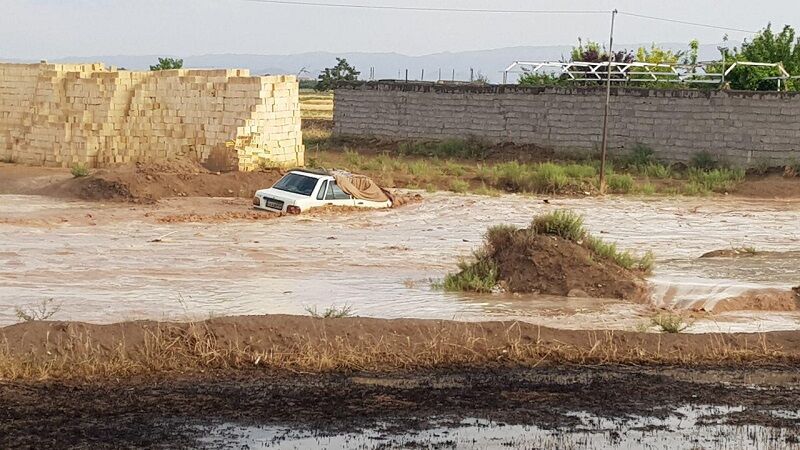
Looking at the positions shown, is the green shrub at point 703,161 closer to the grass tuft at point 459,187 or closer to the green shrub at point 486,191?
the green shrub at point 486,191

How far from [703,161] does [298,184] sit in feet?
41.6

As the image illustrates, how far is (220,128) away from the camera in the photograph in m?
32.6

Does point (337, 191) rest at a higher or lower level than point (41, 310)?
→ higher

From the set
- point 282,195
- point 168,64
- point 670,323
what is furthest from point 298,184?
point 168,64

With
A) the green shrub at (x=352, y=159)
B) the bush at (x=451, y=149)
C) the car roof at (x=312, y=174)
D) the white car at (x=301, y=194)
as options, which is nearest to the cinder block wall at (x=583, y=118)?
the bush at (x=451, y=149)

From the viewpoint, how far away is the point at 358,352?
13.8m

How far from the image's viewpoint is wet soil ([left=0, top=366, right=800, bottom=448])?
10.8 meters

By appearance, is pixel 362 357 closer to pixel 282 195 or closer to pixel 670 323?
pixel 670 323

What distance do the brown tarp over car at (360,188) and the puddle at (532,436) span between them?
55.6ft

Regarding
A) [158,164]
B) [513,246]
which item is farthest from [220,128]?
[513,246]

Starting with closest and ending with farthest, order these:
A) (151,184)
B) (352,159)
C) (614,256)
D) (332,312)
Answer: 1. (332,312)
2. (614,256)
3. (151,184)
4. (352,159)

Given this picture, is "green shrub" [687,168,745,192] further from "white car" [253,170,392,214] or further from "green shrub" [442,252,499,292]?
"green shrub" [442,252,499,292]

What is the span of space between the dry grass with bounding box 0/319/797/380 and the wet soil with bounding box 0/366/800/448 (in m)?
0.31

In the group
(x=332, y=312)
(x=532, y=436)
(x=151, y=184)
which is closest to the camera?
(x=532, y=436)
